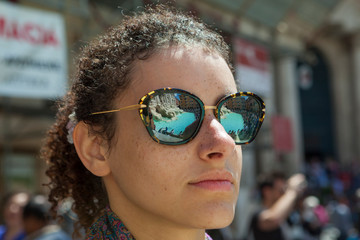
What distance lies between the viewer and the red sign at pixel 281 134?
8.25m

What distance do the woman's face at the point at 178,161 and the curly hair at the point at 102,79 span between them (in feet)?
0.15

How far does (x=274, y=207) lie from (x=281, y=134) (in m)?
3.78

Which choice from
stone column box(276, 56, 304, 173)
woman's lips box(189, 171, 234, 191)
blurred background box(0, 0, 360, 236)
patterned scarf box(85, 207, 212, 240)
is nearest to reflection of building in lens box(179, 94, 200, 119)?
woman's lips box(189, 171, 234, 191)

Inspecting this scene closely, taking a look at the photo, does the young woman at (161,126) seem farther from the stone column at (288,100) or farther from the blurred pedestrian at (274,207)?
the stone column at (288,100)

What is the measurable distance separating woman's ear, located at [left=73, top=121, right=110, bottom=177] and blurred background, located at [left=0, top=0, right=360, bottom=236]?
0.44 meters

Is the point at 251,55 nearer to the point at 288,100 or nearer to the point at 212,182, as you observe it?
the point at 212,182

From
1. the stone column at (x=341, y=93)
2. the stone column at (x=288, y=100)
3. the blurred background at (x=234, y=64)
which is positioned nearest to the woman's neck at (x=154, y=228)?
the blurred background at (x=234, y=64)

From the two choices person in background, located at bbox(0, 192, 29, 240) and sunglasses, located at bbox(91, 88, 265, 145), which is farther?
person in background, located at bbox(0, 192, 29, 240)

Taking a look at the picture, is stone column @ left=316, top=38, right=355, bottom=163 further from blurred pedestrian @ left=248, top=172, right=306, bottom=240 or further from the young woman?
the young woman

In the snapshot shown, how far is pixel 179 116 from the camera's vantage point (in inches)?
50.2

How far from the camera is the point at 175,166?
47.3 inches

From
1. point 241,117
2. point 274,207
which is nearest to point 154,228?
point 241,117

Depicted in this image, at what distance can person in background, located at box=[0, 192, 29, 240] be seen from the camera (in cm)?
402

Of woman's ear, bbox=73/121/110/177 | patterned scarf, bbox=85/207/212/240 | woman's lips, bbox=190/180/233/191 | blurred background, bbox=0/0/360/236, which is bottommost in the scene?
patterned scarf, bbox=85/207/212/240
